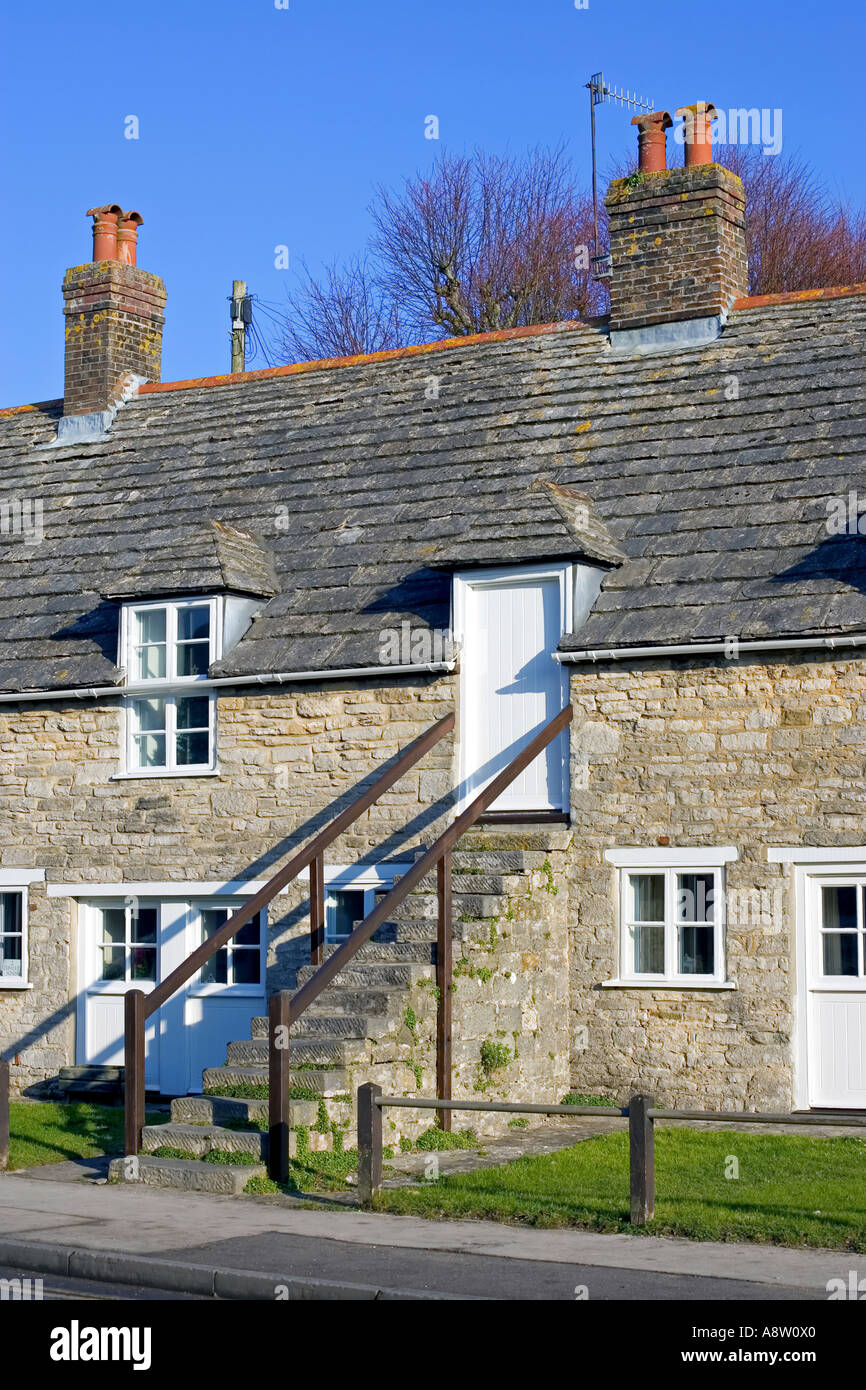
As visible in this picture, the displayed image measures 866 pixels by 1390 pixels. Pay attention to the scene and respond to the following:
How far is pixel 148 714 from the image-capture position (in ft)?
57.2

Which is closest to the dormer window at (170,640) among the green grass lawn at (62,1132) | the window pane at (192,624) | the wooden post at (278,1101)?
the window pane at (192,624)

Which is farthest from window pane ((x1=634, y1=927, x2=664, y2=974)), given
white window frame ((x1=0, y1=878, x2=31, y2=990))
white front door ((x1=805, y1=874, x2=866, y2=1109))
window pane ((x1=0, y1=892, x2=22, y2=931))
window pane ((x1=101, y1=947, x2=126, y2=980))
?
window pane ((x1=0, y1=892, x2=22, y2=931))

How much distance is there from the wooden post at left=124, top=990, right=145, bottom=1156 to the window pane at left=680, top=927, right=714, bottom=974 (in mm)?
4697

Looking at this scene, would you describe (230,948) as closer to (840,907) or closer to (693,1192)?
(840,907)

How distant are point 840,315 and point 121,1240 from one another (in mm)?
12087

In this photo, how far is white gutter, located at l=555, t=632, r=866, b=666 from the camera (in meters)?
14.0

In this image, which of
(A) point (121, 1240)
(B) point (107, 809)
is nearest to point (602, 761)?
(B) point (107, 809)

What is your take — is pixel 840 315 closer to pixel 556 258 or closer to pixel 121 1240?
pixel 121 1240

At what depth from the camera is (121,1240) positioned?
9922 millimetres

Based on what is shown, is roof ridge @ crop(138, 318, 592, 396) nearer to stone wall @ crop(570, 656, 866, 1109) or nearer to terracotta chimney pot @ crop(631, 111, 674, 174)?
terracotta chimney pot @ crop(631, 111, 674, 174)

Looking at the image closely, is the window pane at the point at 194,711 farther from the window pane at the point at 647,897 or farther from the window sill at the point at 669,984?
the window sill at the point at 669,984

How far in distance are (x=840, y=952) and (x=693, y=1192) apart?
12.3 ft

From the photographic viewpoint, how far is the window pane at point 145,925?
17.3 metres
